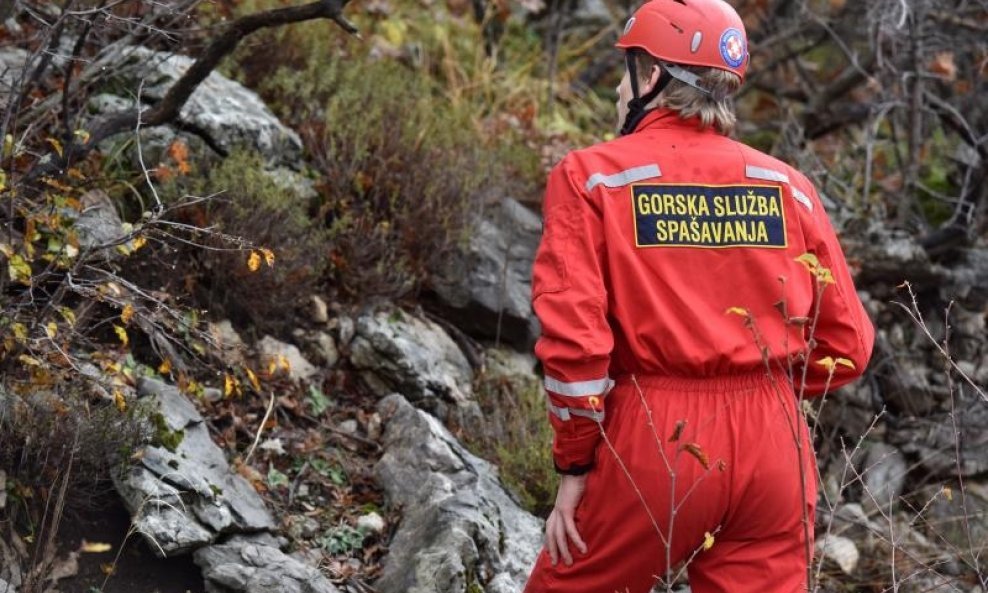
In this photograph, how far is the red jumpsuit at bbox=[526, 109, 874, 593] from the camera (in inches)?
115

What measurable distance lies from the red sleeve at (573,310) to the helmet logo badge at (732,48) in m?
0.52

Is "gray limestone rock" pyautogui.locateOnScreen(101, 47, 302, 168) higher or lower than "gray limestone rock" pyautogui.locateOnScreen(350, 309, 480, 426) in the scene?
higher

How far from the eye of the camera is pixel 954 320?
8.00 metres

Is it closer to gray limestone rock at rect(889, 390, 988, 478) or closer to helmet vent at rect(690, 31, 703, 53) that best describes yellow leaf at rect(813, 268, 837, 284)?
helmet vent at rect(690, 31, 703, 53)

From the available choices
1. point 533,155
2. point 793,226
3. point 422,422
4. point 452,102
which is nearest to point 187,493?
point 422,422

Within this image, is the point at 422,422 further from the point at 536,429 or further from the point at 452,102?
the point at 452,102

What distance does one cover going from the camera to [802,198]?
3168 millimetres

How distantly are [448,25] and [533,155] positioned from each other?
2.04 m

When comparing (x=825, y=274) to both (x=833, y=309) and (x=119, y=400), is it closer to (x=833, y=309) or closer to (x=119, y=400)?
(x=833, y=309)

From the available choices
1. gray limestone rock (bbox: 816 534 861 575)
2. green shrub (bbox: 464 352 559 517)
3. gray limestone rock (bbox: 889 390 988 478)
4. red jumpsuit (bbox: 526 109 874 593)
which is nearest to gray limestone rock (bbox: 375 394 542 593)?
green shrub (bbox: 464 352 559 517)

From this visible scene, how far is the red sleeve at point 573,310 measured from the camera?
9.50ft

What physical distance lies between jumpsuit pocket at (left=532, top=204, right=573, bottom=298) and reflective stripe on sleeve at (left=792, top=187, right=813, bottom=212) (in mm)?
629

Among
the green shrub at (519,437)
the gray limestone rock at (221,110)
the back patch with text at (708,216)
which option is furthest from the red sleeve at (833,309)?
the gray limestone rock at (221,110)

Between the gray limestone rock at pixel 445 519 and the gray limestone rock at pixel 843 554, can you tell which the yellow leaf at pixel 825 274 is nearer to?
the gray limestone rock at pixel 445 519
